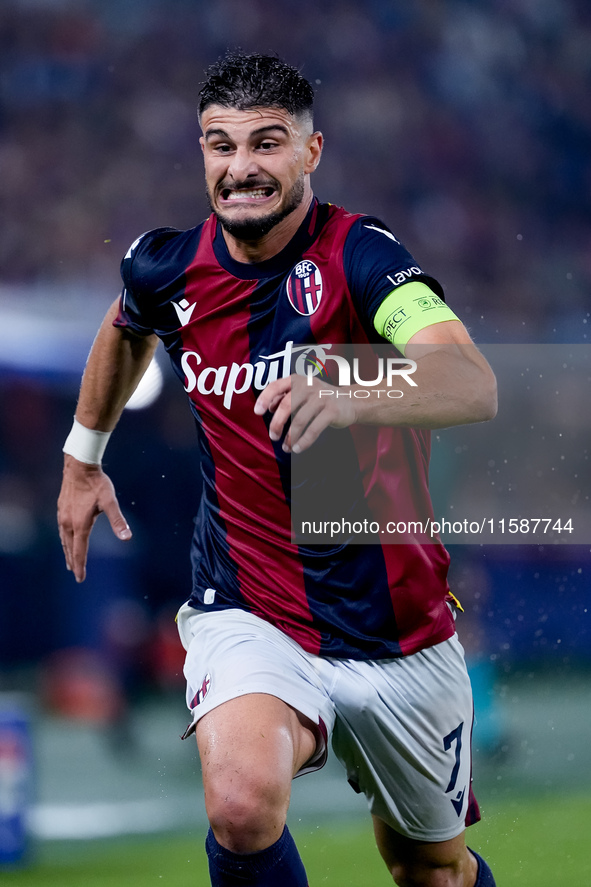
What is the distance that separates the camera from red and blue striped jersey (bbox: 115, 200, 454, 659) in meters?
2.17

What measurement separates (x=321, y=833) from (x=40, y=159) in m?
3.89

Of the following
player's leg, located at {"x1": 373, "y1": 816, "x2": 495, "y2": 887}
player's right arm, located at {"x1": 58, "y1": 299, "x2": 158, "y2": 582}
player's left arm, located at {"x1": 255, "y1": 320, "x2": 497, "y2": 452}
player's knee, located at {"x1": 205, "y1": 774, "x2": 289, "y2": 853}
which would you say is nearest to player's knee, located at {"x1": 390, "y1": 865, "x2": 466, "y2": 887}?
player's leg, located at {"x1": 373, "y1": 816, "x2": 495, "y2": 887}

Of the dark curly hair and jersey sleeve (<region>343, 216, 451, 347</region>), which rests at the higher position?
the dark curly hair

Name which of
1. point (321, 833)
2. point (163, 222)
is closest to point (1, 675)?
point (321, 833)

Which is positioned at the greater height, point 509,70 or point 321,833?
point 509,70

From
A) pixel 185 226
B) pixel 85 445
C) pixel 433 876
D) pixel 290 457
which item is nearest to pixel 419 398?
pixel 290 457

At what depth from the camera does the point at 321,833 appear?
3805mm

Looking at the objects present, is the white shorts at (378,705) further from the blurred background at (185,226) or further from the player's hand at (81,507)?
the blurred background at (185,226)

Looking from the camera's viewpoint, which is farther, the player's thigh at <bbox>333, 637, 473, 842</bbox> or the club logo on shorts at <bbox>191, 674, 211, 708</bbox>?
the player's thigh at <bbox>333, 637, 473, 842</bbox>

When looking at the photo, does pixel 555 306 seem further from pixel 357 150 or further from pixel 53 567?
pixel 53 567

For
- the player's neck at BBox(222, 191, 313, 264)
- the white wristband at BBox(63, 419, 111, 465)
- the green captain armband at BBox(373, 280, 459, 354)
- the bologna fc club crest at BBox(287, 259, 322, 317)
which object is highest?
the player's neck at BBox(222, 191, 313, 264)

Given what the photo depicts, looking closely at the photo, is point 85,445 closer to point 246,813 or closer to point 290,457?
point 290,457

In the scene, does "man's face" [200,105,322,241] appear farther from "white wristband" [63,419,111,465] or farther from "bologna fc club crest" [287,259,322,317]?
"white wristband" [63,419,111,465]

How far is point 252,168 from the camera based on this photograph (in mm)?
2170
